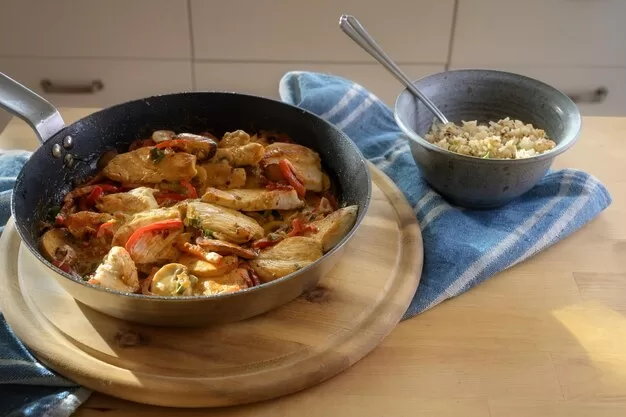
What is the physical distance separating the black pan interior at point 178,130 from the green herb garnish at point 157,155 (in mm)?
120

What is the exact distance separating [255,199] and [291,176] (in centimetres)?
9

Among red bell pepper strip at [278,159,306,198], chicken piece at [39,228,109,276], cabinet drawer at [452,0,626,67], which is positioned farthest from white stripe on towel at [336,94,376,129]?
cabinet drawer at [452,0,626,67]

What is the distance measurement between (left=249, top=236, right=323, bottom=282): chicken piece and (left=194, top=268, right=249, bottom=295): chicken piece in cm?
3

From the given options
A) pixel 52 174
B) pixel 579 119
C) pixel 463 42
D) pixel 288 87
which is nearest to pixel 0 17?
pixel 288 87

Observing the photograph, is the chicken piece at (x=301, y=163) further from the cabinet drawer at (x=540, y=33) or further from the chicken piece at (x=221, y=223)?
the cabinet drawer at (x=540, y=33)

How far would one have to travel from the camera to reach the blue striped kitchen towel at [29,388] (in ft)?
2.98

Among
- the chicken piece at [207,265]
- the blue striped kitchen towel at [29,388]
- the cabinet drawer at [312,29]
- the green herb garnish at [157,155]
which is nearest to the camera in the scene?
the blue striped kitchen towel at [29,388]

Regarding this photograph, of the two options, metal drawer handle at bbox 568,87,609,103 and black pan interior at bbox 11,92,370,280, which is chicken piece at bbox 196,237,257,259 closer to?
black pan interior at bbox 11,92,370,280

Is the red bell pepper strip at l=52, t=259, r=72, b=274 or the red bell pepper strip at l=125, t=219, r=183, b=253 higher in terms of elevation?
the red bell pepper strip at l=125, t=219, r=183, b=253

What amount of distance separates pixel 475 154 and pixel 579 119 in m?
0.22

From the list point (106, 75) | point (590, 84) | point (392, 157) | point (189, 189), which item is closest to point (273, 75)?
point (106, 75)

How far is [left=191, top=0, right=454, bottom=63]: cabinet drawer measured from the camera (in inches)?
94.7

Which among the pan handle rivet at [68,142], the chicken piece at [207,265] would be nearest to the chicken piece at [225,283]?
the chicken piece at [207,265]

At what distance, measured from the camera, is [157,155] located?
49.1 inches
